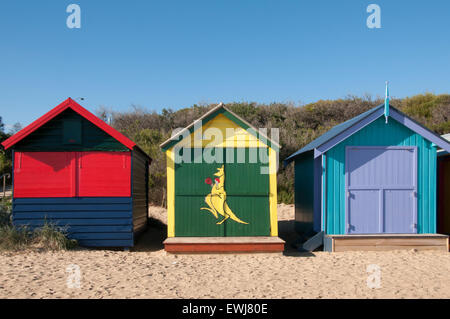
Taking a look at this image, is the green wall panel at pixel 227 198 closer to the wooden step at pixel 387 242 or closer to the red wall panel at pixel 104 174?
the red wall panel at pixel 104 174

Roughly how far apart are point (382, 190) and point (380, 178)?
31 cm

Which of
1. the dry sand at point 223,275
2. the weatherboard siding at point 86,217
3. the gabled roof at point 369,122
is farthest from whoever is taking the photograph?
the gabled roof at point 369,122

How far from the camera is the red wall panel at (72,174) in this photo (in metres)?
9.28

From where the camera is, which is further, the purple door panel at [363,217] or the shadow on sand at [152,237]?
the shadow on sand at [152,237]

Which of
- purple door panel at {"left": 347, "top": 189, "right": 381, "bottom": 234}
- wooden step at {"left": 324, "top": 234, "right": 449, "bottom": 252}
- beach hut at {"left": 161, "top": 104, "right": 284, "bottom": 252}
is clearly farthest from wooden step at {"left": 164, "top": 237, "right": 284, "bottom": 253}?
purple door panel at {"left": 347, "top": 189, "right": 381, "bottom": 234}

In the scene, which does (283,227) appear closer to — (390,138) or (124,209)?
(390,138)

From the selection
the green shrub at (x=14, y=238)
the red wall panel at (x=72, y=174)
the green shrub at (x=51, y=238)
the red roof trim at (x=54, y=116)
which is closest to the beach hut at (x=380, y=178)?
the red wall panel at (x=72, y=174)

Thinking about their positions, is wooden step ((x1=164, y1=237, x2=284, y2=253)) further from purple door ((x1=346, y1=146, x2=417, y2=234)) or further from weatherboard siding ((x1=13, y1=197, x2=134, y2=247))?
purple door ((x1=346, y1=146, x2=417, y2=234))

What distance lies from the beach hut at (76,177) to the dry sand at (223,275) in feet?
2.25

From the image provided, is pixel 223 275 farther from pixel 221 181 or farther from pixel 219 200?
pixel 221 181

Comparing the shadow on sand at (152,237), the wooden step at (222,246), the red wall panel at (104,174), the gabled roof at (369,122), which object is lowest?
the shadow on sand at (152,237)

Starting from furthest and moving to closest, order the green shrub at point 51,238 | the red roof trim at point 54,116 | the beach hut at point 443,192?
1. the beach hut at point 443,192
2. the red roof trim at point 54,116
3. the green shrub at point 51,238

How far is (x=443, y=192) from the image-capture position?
1098 centimetres
